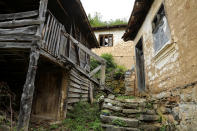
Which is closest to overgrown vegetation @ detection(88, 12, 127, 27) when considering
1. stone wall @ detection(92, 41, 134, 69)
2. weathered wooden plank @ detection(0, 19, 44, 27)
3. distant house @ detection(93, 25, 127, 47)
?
distant house @ detection(93, 25, 127, 47)

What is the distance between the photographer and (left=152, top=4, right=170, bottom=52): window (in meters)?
3.75

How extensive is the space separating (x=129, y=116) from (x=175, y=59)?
2111 millimetres

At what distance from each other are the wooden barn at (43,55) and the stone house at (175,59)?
6.88 feet

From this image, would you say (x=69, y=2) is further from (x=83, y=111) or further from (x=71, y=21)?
(x=83, y=111)

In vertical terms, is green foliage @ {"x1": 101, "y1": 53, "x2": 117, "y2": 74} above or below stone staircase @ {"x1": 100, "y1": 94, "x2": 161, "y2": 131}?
above

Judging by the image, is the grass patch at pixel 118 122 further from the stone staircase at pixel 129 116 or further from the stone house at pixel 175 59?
the stone house at pixel 175 59

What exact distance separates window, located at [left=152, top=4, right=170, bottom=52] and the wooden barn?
7.00 ft

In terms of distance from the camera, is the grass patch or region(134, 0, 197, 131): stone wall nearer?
region(134, 0, 197, 131): stone wall

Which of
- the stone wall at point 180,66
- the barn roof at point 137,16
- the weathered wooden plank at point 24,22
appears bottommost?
the stone wall at point 180,66

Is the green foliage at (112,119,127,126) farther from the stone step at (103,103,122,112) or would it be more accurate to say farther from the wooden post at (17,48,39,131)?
the wooden post at (17,48,39,131)

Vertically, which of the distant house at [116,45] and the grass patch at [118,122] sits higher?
the distant house at [116,45]

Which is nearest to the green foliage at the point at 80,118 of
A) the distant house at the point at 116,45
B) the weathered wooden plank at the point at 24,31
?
the weathered wooden plank at the point at 24,31

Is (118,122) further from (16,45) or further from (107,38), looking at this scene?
(107,38)

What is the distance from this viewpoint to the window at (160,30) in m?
3.75
